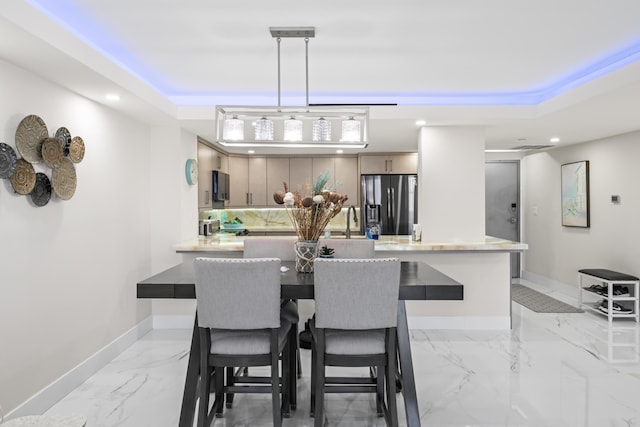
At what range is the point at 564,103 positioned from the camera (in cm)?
357

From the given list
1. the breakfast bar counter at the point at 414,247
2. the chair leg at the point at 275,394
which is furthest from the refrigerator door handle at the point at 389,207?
the chair leg at the point at 275,394

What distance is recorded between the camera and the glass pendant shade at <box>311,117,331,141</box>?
276 centimetres

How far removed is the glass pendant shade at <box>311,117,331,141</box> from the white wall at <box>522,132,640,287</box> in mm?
4132

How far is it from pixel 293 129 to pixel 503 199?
546 cm

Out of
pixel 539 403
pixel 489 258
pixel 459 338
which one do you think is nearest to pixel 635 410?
pixel 539 403

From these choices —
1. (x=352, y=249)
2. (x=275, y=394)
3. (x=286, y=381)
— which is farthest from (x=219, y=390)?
(x=352, y=249)

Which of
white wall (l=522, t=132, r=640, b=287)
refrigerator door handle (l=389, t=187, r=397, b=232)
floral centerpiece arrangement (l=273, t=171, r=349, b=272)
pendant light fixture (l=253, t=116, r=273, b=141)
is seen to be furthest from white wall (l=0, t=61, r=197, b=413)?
white wall (l=522, t=132, r=640, b=287)

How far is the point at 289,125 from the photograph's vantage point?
2.74 meters

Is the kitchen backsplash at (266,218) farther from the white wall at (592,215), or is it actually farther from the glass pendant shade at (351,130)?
the glass pendant shade at (351,130)

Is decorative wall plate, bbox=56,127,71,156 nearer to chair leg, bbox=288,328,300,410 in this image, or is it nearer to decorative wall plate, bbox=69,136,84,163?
decorative wall plate, bbox=69,136,84,163

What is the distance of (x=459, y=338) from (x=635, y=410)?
5.16 ft

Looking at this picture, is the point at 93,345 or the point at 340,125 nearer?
the point at 340,125

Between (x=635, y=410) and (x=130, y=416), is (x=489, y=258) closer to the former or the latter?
(x=635, y=410)

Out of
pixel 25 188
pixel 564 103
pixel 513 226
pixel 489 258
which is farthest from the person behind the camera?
pixel 513 226
